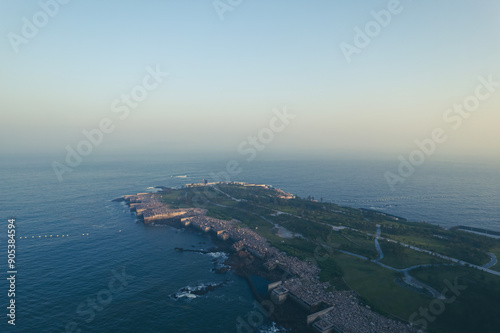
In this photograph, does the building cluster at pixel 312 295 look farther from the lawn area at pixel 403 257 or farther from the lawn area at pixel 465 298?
the lawn area at pixel 403 257

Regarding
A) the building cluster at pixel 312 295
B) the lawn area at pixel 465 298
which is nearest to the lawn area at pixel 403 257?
the lawn area at pixel 465 298

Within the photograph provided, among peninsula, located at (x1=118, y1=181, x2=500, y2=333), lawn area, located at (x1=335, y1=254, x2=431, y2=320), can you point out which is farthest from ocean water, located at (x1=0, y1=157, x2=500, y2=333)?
lawn area, located at (x1=335, y1=254, x2=431, y2=320)

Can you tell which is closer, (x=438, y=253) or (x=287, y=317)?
(x=287, y=317)

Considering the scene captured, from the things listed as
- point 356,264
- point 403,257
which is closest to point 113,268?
point 356,264

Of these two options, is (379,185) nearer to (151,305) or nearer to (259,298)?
(259,298)

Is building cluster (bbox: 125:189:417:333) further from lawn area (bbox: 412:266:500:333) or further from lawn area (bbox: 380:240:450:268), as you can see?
lawn area (bbox: 380:240:450:268)

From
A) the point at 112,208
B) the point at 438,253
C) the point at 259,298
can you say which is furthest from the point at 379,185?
the point at 112,208

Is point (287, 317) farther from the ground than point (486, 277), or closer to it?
closer to it
